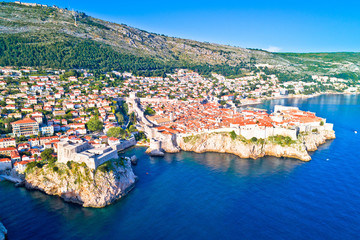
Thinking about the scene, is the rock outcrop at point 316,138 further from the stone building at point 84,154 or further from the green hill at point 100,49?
the green hill at point 100,49

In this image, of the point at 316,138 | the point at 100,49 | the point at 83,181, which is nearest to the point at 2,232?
the point at 83,181

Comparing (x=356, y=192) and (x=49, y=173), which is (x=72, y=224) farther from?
(x=356, y=192)

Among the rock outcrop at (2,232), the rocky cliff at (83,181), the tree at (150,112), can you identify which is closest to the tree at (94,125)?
the tree at (150,112)

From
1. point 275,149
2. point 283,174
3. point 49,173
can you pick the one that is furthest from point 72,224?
point 275,149

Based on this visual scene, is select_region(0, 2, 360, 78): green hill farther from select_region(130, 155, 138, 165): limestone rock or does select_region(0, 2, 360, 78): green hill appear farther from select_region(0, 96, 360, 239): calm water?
select_region(0, 96, 360, 239): calm water

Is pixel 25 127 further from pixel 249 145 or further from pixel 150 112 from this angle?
pixel 249 145

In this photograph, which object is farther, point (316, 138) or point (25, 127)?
point (316, 138)

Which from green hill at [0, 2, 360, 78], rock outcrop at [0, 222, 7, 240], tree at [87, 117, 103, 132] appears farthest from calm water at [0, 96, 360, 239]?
Answer: green hill at [0, 2, 360, 78]
